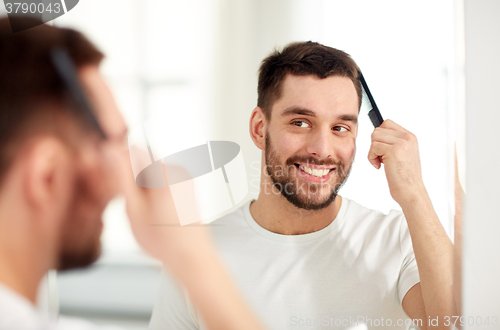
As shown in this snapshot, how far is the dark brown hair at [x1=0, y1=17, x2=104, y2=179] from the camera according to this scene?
2.31ft

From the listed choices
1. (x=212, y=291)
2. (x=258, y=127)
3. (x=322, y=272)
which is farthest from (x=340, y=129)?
(x=212, y=291)

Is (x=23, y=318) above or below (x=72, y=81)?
below

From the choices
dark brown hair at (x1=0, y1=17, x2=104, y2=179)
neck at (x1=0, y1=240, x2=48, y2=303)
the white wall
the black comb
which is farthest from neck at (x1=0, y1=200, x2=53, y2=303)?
the white wall

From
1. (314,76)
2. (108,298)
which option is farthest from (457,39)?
(108,298)

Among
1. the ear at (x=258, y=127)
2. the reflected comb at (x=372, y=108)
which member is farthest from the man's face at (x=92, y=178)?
the reflected comb at (x=372, y=108)

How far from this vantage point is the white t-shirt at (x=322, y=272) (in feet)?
2.12

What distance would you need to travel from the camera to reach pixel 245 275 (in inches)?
26.0

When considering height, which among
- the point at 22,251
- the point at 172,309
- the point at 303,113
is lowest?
the point at 172,309

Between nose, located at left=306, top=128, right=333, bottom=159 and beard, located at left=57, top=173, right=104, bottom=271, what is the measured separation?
426 mm

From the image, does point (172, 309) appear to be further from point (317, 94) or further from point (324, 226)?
point (317, 94)

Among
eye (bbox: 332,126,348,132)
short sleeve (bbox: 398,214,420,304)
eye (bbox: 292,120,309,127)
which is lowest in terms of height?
short sleeve (bbox: 398,214,420,304)

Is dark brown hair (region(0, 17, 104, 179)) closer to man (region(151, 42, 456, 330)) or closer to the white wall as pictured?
man (region(151, 42, 456, 330))

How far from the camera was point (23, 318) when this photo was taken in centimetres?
68

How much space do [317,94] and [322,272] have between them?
1.06 ft
